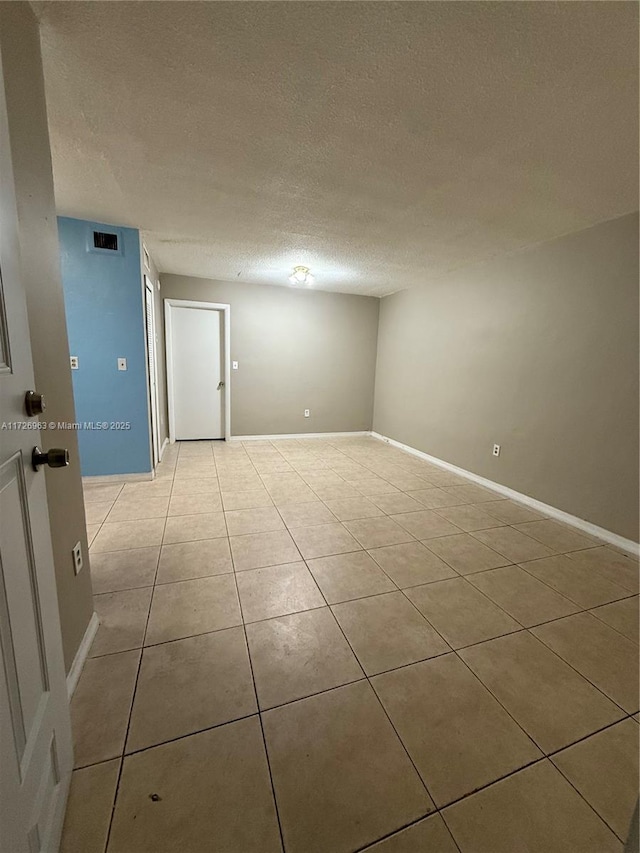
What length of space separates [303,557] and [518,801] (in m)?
1.40

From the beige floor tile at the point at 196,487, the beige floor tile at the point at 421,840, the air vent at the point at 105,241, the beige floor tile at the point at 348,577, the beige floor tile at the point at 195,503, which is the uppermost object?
the air vent at the point at 105,241

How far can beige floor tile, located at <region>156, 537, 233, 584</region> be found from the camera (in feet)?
6.49

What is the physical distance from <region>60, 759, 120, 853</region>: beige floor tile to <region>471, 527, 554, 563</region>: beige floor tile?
2.26m

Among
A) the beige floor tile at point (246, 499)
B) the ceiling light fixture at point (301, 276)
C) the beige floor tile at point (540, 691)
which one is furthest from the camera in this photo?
the ceiling light fixture at point (301, 276)

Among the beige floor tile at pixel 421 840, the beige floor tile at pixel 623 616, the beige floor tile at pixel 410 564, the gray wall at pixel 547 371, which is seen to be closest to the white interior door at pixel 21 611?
the beige floor tile at pixel 421 840

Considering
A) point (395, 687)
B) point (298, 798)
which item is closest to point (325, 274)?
point (395, 687)

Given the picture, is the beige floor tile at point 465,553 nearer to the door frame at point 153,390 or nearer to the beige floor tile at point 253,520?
the beige floor tile at point 253,520

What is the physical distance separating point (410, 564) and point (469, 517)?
0.99m

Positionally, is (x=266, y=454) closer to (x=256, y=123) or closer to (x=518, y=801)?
(x=256, y=123)

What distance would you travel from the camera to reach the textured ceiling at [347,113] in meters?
1.12

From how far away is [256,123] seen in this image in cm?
158

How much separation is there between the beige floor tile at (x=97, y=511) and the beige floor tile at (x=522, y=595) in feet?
8.75

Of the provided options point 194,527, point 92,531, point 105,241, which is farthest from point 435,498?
point 105,241

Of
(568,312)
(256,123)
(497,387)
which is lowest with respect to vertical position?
(497,387)
